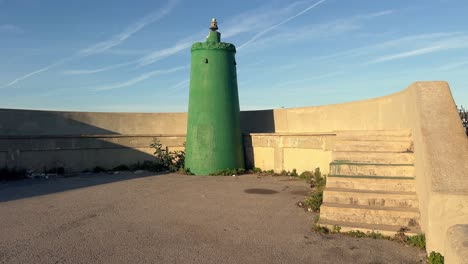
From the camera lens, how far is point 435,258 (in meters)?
3.96

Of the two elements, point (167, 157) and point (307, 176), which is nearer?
point (307, 176)

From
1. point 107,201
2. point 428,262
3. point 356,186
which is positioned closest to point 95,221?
point 107,201

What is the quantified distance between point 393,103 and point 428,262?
504 cm

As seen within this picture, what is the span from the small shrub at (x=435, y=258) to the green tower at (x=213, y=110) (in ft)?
27.3

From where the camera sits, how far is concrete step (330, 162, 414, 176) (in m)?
6.11

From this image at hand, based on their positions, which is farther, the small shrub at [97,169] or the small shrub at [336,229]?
the small shrub at [97,169]

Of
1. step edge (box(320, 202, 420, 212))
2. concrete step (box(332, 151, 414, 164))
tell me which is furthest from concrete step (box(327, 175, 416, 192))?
concrete step (box(332, 151, 414, 164))

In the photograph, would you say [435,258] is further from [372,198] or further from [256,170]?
[256,170]

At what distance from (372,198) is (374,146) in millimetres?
1888

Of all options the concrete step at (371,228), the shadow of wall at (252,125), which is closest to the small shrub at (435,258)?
the concrete step at (371,228)

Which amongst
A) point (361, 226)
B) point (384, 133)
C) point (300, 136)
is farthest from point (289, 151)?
point (361, 226)

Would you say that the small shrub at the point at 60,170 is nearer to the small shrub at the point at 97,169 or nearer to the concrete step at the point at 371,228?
the small shrub at the point at 97,169

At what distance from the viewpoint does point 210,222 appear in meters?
6.04

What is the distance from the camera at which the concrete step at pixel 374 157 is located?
21.1ft
